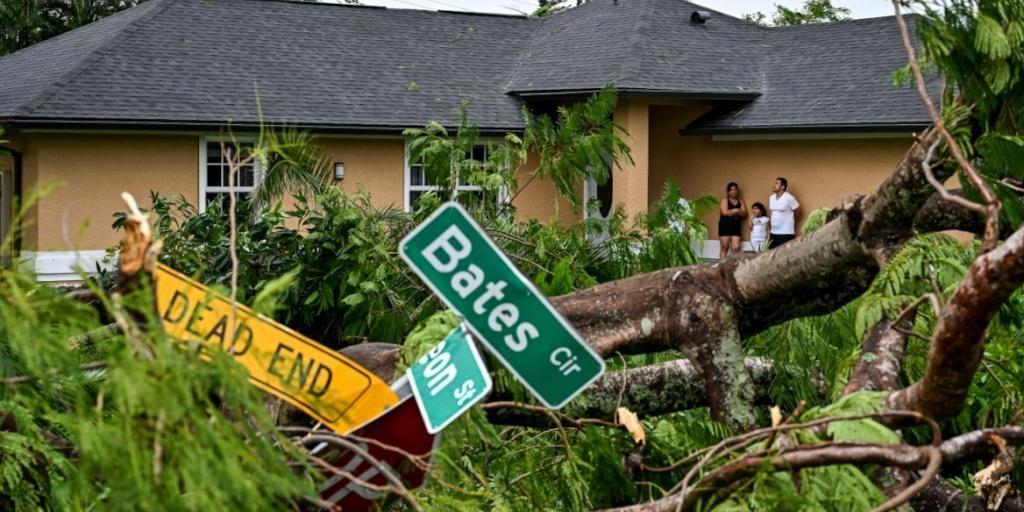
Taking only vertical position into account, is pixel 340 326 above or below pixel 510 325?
below

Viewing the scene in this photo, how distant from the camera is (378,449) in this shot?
2439 mm

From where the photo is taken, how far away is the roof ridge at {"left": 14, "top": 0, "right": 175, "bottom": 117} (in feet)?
55.7

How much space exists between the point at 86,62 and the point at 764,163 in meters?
10.2

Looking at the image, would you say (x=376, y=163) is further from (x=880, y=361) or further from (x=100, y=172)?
(x=880, y=361)

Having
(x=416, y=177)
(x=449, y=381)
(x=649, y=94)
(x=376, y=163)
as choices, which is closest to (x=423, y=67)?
(x=416, y=177)

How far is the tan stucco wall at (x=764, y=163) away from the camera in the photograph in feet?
61.7

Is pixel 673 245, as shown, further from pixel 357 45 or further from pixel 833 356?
pixel 357 45

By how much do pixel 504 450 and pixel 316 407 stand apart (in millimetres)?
1900

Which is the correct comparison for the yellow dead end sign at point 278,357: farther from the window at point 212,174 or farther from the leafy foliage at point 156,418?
the window at point 212,174

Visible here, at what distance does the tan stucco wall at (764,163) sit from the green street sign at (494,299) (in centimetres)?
1595

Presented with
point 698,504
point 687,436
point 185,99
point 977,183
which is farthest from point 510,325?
point 185,99

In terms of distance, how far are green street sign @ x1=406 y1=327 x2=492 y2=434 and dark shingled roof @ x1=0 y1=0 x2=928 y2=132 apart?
15411mm

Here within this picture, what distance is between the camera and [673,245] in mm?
6891

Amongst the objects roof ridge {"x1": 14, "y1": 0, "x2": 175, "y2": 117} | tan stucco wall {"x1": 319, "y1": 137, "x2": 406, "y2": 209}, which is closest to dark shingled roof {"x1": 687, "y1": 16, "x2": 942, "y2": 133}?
tan stucco wall {"x1": 319, "y1": 137, "x2": 406, "y2": 209}
